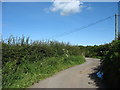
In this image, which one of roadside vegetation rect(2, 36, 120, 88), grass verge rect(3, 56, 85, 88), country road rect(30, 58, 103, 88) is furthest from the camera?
grass verge rect(3, 56, 85, 88)

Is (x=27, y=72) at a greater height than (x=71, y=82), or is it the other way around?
(x=27, y=72)

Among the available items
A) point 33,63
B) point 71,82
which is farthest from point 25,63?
point 71,82

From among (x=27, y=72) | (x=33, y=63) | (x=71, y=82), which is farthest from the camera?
(x=33, y=63)

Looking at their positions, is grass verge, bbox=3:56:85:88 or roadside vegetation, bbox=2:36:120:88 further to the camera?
grass verge, bbox=3:56:85:88

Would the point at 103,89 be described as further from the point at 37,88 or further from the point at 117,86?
the point at 37,88

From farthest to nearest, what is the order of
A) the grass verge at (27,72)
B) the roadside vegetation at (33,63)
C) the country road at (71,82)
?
the grass verge at (27,72) → the country road at (71,82) → the roadside vegetation at (33,63)

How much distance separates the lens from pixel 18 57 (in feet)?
40.1

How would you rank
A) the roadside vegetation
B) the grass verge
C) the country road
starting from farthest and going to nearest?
the grass verge
the country road
the roadside vegetation

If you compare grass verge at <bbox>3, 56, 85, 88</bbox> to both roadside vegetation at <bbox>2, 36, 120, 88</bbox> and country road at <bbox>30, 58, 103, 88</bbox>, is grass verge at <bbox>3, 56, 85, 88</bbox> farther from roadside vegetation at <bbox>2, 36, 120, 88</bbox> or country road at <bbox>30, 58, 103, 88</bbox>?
country road at <bbox>30, 58, 103, 88</bbox>

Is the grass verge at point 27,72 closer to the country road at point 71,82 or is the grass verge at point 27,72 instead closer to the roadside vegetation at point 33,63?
the roadside vegetation at point 33,63

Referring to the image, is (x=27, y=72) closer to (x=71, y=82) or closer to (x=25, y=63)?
(x=25, y=63)

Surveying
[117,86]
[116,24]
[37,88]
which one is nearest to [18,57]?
[37,88]

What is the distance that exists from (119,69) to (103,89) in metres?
1.98

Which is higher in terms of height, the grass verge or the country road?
the grass verge
